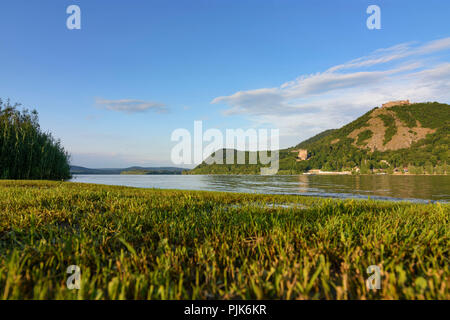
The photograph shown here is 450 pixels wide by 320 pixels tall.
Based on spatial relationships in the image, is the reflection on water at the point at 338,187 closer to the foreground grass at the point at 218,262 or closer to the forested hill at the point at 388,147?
the foreground grass at the point at 218,262

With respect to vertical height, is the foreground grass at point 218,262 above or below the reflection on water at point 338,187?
above

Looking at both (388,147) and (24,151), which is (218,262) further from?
(388,147)

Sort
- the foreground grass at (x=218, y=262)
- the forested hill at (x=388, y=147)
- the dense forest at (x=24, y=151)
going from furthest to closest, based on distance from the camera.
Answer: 1. the forested hill at (x=388, y=147)
2. the dense forest at (x=24, y=151)
3. the foreground grass at (x=218, y=262)

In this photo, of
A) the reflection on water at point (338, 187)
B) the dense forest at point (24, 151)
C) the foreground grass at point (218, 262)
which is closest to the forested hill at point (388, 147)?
the reflection on water at point (338, 187)

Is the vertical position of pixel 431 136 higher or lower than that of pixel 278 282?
higher

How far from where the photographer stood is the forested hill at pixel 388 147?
131375mm

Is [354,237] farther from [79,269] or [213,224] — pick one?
[79,269]

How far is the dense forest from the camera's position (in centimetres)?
2302

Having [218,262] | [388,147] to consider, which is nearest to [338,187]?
[218,262]

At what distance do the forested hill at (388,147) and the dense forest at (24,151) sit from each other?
131 meters

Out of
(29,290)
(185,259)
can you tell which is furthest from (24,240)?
(185,259)
